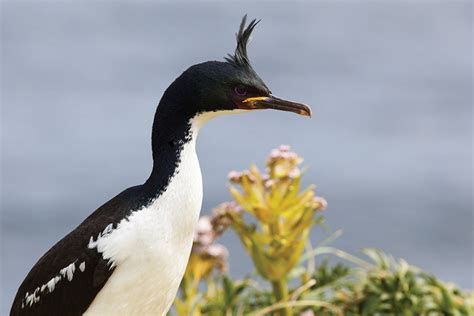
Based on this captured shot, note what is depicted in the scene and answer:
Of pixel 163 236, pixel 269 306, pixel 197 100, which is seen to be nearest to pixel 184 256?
pixel 163 236

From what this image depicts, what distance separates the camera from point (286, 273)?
545 centimetres

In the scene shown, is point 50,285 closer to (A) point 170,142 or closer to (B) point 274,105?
(A) point 170,142

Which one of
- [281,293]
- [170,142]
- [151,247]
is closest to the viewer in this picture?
[151,247]

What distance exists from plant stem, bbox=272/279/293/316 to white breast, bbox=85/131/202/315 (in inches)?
60.9

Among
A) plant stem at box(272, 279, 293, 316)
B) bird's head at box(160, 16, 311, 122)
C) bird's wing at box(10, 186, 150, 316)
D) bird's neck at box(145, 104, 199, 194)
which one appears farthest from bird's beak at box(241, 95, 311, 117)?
plant stem at box(272, 279, 293, 316)

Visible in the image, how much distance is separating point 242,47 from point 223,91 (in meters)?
0.29

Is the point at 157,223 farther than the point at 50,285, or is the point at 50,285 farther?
the point at 50,285

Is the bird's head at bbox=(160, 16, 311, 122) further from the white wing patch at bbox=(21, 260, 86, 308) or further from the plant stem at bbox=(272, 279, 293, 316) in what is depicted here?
the plant stem at bbox=(272, 279, 293, 316)

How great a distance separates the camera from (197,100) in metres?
4.03

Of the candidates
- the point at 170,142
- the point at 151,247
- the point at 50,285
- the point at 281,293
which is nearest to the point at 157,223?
the point at 151,247

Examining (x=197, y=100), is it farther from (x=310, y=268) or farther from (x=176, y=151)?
(x=310, y=268)

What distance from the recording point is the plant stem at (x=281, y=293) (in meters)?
5.57

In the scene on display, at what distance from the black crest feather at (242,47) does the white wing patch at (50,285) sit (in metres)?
0.99

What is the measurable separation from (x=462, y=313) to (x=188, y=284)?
59.5 inches
